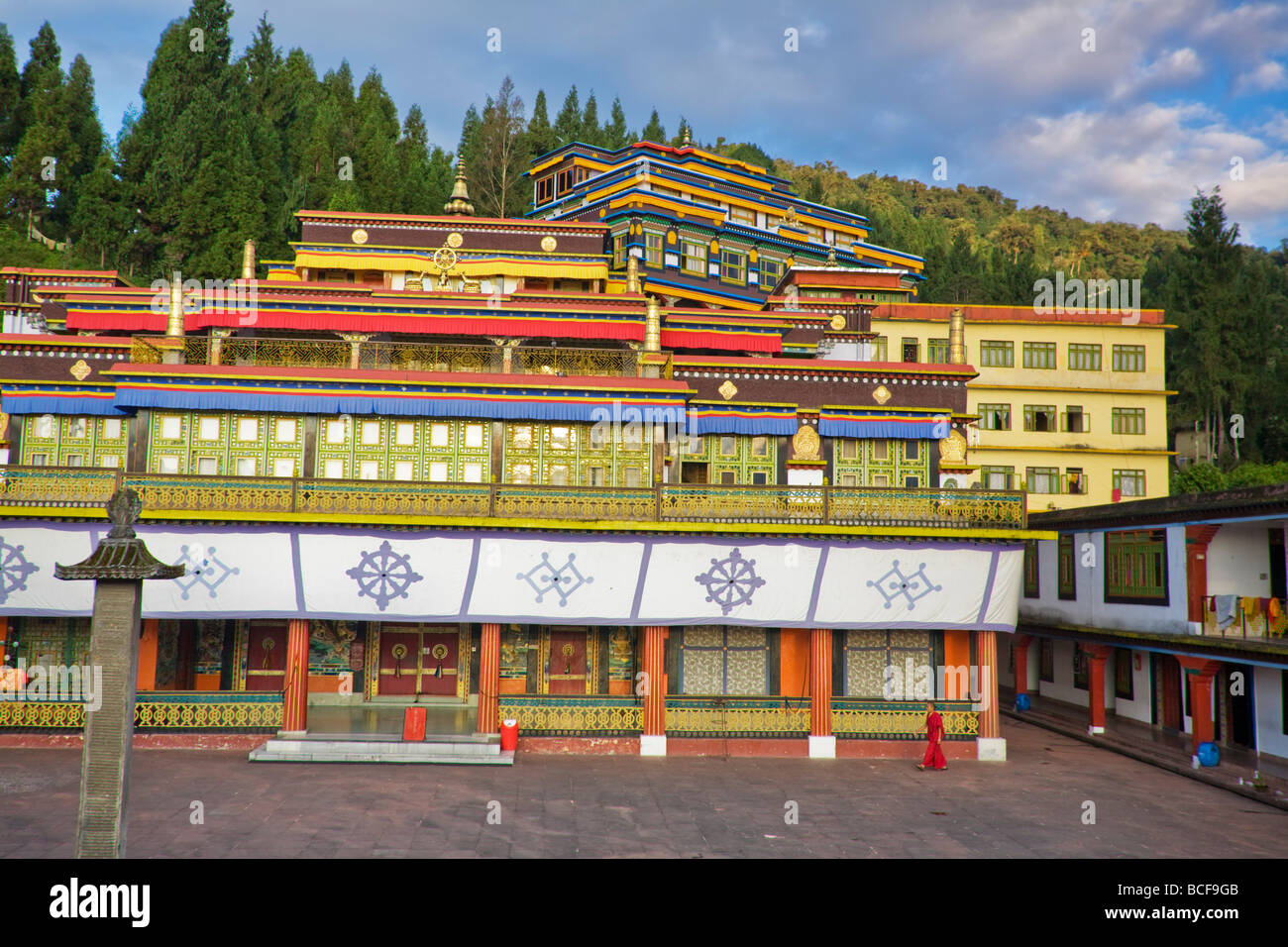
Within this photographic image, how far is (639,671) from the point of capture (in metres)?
25.3

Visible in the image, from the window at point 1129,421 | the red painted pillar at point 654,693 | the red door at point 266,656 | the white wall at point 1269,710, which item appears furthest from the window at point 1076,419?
the red door at point 266,656

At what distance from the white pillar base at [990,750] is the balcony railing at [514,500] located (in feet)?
17.9

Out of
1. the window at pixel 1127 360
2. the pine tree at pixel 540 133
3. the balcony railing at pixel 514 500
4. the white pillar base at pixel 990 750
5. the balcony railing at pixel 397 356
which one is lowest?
the white pillar base at pixel 990 750

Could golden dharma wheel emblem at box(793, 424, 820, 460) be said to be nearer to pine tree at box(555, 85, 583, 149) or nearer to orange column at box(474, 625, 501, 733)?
orange column at box(474, 625, 501, 733)

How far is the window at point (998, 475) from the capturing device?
4853cm

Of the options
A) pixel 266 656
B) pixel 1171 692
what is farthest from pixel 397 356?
pixel 1171 692

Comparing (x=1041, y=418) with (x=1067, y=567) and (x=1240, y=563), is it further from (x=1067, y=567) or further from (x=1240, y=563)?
(x=1240, y=563)

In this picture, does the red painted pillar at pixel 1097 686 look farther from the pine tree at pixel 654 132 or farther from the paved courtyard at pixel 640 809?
the pine tree at pixel 654 132

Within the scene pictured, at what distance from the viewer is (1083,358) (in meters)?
50.0

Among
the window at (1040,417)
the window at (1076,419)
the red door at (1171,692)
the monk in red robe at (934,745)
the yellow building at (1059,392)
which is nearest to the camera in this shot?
the monk in red robe at (934,745)

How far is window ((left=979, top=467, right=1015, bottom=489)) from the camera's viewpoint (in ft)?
159

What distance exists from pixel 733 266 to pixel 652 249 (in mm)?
4953

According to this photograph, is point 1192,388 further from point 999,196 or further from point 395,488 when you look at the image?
point 999,196

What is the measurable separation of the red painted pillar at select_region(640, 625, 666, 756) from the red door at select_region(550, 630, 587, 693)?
8.69 ft
